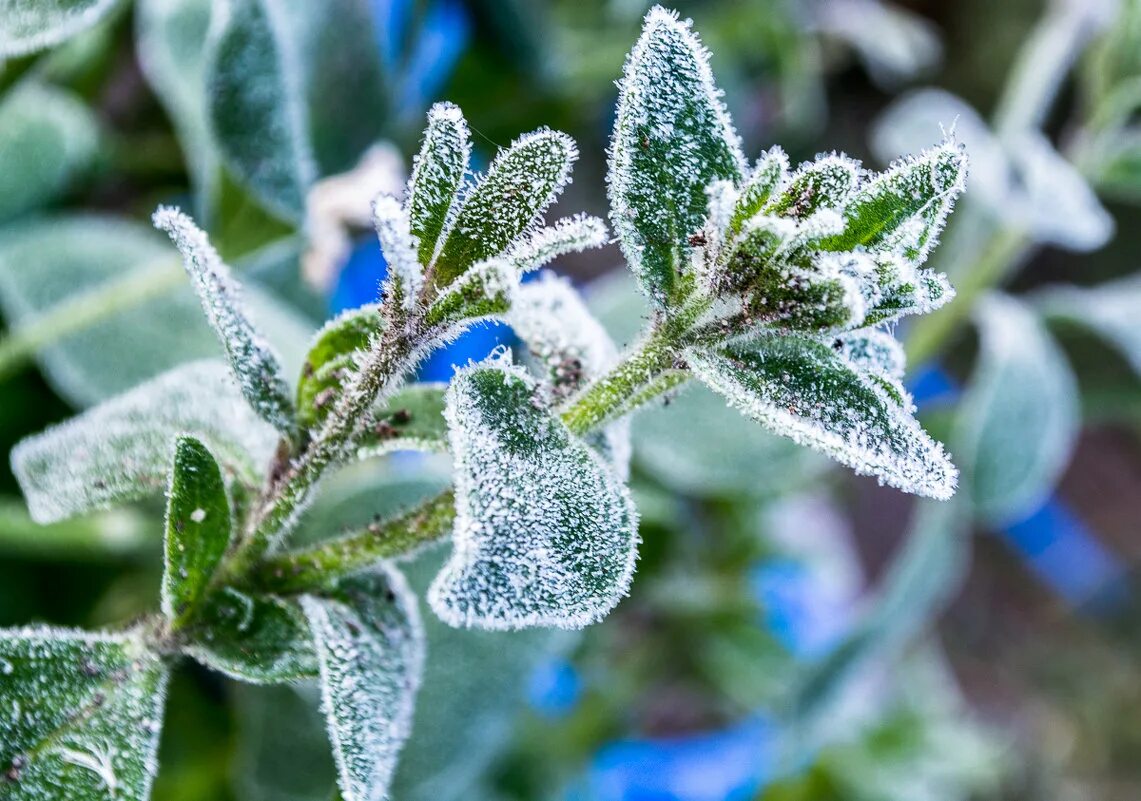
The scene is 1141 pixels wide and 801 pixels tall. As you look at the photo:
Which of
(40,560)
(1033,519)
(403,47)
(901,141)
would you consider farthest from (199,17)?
(1033,519)

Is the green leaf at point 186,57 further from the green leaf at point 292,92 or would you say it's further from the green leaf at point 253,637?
the green leaf at point 253,637

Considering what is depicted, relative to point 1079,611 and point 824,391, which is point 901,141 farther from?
point 1079,611

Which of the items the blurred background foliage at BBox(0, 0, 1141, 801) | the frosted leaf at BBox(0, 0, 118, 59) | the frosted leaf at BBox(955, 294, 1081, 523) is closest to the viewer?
the frosted leaf at BBox(0, 0, 118, 59)

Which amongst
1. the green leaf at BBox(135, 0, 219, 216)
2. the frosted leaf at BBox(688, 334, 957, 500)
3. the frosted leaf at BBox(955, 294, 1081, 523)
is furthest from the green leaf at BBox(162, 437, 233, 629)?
the frosted leaf at BBox(955, 294, 1081, 523)

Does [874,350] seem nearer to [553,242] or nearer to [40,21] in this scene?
[553,242]

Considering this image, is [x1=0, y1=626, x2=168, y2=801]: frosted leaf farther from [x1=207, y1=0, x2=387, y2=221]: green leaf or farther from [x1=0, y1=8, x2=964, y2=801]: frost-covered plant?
[x1=207, y1=0, x2=387, y2=221]: green leaf

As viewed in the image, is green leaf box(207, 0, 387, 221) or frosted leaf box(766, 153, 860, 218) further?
green leaf box(207, 0, 387, 221)

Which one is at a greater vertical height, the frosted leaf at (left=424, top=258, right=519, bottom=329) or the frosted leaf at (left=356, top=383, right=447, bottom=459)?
the frosted leaf at (left=424, top=258, right=519, bottom=329)
